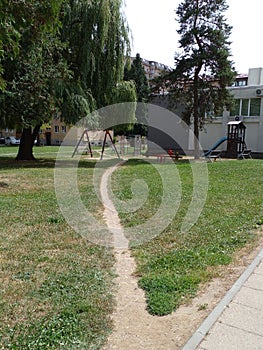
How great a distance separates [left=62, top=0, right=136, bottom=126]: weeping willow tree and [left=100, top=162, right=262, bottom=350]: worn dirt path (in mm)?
12331

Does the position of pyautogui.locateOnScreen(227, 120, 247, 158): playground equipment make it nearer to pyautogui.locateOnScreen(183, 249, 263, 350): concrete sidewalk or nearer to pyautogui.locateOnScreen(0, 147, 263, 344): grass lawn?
pyautogui.locateOnScreen(0, 147, 263, 344): grass lawn

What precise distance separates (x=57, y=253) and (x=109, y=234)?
1.14 meters

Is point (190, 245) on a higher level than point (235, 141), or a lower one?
lower

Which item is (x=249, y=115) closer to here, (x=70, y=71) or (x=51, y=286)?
(x=70, y=71)

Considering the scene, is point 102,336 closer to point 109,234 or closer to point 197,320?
point 197,320

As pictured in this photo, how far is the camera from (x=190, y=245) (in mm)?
4461

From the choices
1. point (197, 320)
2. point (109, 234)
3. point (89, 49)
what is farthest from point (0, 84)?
point (89, 49)

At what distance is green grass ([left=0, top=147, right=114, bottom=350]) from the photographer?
2.42 meters

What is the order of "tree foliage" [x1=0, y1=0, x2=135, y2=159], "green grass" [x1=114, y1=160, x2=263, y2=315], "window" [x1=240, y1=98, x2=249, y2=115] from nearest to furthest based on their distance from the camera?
"green grass" [x1=114, y1=160, x2=263, y2=315] → "tree foliage" [x1=0, y1=0, x2=135, y2=159] → "window" [x1=240, y1=98, x2=249, y2=115]

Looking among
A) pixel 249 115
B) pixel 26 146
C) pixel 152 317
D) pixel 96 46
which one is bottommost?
pixel 152 317

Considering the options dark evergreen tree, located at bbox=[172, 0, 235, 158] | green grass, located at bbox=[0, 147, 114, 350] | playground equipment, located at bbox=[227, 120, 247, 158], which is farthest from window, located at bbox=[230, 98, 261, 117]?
green grass, located at bbox=[0, 147, 114, 350]

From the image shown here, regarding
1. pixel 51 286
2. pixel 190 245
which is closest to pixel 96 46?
pixel 190 245

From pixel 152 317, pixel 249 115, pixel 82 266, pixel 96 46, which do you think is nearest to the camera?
pixel 152 317

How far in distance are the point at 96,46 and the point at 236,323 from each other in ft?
50.9
